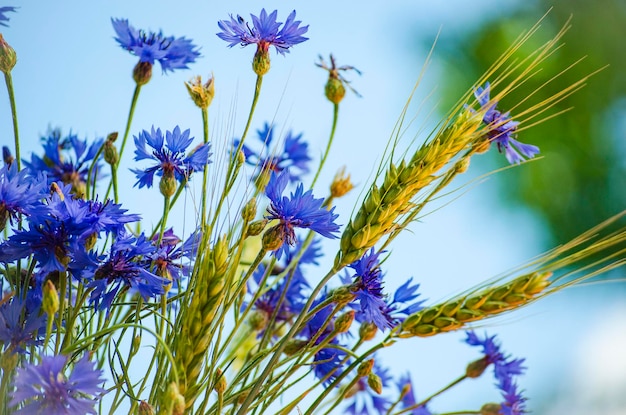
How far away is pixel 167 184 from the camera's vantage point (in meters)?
0.41

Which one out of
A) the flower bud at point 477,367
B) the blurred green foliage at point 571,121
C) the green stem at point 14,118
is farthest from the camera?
the blurred green foliage at point 571,121

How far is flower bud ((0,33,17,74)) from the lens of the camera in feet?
1.40

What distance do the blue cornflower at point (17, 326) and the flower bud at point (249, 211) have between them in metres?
0.10

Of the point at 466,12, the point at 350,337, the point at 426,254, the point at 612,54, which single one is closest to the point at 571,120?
the point at 612,54

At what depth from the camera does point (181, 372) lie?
1.02 ft

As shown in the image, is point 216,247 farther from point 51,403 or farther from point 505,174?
point 505,174

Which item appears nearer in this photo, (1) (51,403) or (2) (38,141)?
(1) (51,403)

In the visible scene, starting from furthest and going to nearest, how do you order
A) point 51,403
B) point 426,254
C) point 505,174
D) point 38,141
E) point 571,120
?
point 571,120, point 505,174, point 426,254, point 38,141, point 51,403

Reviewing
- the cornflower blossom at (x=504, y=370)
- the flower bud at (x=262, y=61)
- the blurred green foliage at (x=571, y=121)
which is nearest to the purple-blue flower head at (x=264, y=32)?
the flower bud at (x=262, y=61)

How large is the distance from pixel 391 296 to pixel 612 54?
395 centimetres

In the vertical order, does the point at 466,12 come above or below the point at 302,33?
above

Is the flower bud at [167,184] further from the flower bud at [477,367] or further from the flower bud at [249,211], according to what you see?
the flower bud at [477,367]

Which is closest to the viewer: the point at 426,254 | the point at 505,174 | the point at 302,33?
the point at 302,33

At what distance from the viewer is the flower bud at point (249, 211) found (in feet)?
1.23
